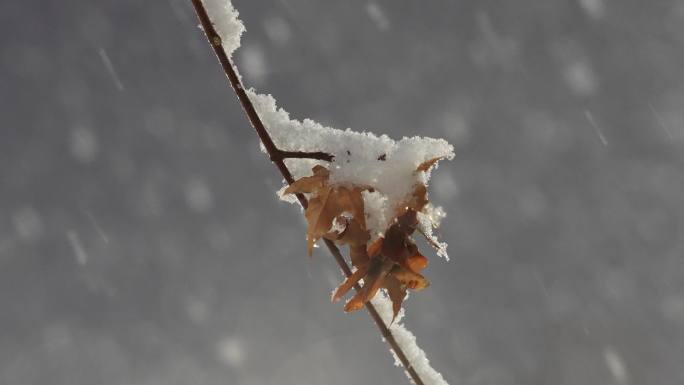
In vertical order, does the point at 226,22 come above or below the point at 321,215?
above

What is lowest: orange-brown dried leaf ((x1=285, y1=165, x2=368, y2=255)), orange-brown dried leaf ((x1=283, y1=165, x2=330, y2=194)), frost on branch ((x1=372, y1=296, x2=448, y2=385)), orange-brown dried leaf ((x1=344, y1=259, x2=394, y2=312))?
frost on branch ((x1=372, y1=296, x2=448, y2=385))

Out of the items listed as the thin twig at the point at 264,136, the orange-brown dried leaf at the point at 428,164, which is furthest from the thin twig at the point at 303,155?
the orange-brown dried leaf at the point at 428,164

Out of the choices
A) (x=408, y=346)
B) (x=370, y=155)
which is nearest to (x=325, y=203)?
(x=370, y=155)

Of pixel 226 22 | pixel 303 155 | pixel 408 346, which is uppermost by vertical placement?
pixel 226 22

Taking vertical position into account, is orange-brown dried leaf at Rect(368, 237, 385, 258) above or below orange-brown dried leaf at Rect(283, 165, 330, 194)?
below

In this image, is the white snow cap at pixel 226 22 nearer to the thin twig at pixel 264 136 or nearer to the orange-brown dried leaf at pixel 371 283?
the thin twig at pixel 264 136

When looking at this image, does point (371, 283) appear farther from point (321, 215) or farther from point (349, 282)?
point (321, 215)

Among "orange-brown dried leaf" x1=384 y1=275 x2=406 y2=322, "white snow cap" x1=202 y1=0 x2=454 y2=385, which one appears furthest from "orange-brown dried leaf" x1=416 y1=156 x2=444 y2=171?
"orange-brown dried leaf" x1=384 y1=275 x2=406 y2=322

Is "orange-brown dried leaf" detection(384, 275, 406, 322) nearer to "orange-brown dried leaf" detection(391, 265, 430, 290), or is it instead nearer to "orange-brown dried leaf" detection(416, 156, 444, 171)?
"orange-brown dried leaf" detection(391, 265, 430, 290)

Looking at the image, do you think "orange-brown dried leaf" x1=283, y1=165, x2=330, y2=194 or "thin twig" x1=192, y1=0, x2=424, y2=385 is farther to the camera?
"orange-brown dried leaf" x1=283, y1=165, x2=330, y2=194
